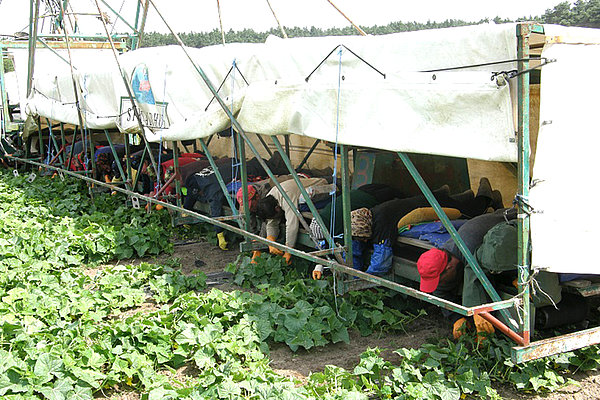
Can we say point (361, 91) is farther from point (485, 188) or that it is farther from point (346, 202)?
point (485, 188)

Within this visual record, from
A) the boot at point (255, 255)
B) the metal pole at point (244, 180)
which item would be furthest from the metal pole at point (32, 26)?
the boot at point (255, 255)

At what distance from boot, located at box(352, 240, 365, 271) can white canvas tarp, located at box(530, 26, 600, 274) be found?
2.33 meters

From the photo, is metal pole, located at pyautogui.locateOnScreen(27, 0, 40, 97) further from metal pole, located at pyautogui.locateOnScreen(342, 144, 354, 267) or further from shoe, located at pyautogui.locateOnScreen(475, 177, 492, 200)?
shoe, located at pyautogui.locateOnScreen(475, 177, 492, 200)

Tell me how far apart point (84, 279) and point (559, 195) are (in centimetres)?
504

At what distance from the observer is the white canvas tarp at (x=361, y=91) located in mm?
4238

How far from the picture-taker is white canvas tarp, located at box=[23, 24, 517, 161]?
13.9 ft

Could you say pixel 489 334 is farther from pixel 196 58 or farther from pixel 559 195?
pixel 196 58

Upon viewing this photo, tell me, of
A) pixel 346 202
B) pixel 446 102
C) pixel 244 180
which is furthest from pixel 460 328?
pixel 244 180

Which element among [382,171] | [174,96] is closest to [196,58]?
[174,96]

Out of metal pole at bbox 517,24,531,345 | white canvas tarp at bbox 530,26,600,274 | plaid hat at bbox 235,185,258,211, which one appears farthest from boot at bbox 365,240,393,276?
plaid hat at bbox 235,185,258,211

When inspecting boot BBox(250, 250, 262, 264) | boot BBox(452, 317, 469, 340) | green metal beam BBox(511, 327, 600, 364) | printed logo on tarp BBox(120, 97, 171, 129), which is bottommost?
boot BBox(452, 317, 469, 340)

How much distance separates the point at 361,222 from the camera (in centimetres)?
625

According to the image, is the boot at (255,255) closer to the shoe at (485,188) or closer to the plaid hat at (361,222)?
the plaid hat at (361,222)

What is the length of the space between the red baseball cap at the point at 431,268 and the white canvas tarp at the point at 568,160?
1.13 metres
